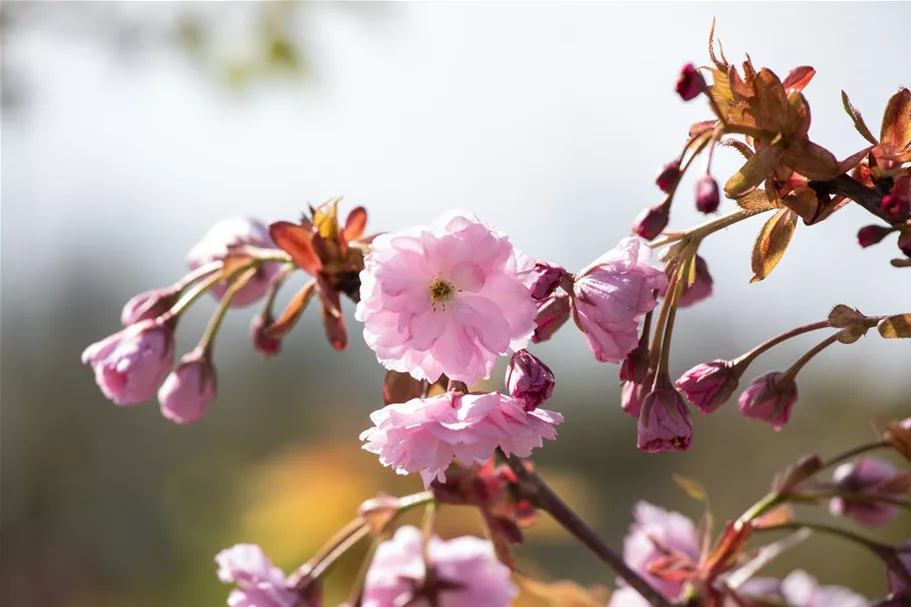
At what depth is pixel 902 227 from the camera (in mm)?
350

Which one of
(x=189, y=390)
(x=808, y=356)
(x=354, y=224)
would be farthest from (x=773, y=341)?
(x=189, y=390)

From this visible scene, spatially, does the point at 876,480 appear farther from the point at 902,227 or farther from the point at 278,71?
the point at 278,71

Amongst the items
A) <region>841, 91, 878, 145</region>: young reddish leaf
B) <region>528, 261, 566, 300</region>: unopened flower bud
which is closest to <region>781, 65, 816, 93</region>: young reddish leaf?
<region>841, 91, 878, 145</region>: young reddish leaf

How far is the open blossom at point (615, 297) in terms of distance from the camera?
1.23ft

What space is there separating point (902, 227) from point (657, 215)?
0.09 m

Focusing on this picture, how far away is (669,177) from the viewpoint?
0.39 metres

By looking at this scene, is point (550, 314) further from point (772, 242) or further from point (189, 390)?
point (189, 390)

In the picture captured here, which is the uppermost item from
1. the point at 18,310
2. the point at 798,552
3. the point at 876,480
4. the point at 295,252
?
the point at 18,310

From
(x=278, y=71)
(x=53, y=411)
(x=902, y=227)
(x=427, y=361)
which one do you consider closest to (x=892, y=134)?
(x=902, y=227)

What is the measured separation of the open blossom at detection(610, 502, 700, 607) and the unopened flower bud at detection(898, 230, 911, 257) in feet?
1.04

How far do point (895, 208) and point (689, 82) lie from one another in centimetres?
9

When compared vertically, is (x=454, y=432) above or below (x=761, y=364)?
above

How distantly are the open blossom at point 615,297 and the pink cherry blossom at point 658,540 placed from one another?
0.27 metres

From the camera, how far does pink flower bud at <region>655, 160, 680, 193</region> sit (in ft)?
1.28
